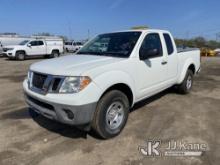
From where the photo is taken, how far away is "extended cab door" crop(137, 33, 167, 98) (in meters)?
4.55

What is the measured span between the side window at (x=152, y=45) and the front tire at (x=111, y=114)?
1.15 m

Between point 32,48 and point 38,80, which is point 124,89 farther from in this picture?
point 32,48

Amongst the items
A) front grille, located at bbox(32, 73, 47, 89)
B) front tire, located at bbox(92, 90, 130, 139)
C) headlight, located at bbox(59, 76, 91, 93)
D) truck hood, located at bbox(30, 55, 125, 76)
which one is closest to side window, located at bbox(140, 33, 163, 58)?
truck hood, located at bbox(30, 55, 125, 76)

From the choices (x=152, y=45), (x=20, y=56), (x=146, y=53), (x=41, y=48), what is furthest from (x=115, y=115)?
(x=41, y=48)

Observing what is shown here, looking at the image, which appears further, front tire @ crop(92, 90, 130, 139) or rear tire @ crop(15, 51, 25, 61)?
rear tire @ crop(15, 51, 25, 61)

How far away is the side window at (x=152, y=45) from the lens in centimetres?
466

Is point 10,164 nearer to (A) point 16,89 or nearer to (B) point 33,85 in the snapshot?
(B) point 33,85

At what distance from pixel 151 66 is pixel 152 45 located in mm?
532

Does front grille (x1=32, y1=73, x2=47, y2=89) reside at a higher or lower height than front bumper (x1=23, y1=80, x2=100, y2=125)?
higher

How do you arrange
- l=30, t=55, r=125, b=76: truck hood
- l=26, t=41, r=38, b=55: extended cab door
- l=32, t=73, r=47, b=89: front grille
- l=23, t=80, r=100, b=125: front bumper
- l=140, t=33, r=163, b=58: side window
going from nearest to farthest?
l=23, t=80, r=100, b=125: front bumper, l=30, t=55, r=125, b=76: truck hood, l=32, t=73, r=47, b=89: front grille, l=140, t=33, r=163, b=58: side window, l=26, t=41, r=38, b=55: extended cab door

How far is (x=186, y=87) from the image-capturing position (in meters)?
6.85

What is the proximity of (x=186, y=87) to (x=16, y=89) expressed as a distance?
18.5ft

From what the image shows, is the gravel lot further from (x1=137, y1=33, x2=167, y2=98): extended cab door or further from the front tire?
(x1=137, y1=33, x2=167, y2=98): extended cab door

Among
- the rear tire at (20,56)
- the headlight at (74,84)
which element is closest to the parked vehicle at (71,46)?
the rear tire at (20,56)
